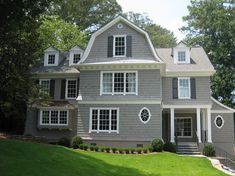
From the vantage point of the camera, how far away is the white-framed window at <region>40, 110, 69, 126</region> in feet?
87.6

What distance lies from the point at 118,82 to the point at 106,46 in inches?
117

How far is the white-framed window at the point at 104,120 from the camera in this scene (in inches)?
965

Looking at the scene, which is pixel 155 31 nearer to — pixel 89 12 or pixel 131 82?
pixel 89 12

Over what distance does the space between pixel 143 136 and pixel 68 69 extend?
8.77 metres

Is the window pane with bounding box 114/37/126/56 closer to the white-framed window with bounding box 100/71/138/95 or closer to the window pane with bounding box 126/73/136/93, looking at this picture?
the white-framed window with bounding box 100/71/138/95

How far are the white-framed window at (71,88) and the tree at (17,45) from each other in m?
4.19

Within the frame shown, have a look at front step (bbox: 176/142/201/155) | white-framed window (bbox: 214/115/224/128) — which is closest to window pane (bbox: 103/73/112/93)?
front step (bbox: 176/142/201/155)

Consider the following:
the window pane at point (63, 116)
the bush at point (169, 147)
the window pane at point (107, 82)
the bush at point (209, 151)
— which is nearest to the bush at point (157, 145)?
the bush at point (169, 147)

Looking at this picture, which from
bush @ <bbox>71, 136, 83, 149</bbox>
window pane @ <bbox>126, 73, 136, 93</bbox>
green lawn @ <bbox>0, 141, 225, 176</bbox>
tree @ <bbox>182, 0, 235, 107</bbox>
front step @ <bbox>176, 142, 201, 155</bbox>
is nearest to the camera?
green lawn @ <bbox>0, 141, 225, 176</bbox>

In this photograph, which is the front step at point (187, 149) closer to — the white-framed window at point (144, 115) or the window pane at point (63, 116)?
the white-framed window at point (144, 115)

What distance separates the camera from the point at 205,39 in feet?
135

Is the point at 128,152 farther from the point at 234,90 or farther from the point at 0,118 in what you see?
the point at 234,90

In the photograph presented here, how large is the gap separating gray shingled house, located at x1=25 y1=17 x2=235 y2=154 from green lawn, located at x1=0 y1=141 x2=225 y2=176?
432 centimetres

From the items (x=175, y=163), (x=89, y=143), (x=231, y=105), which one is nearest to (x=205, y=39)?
(x=231, y=105)
